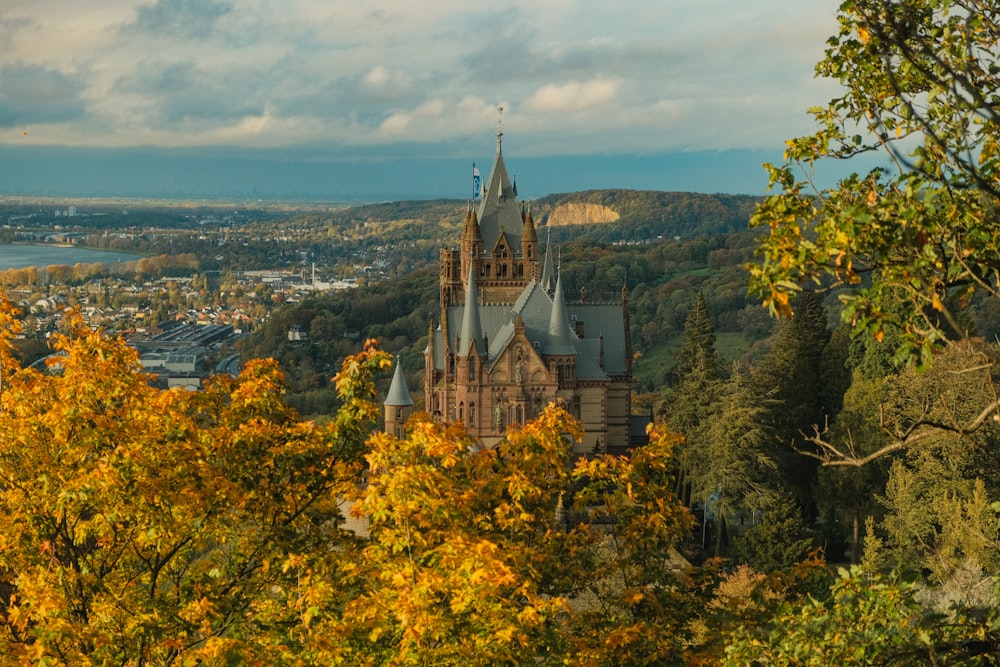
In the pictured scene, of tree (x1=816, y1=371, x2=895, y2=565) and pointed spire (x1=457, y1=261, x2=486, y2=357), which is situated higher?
pointed spire (x1=457, y1=261, x2=486, y2=357)

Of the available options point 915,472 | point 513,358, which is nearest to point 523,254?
point 513,358

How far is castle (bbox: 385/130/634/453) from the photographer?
48.0m

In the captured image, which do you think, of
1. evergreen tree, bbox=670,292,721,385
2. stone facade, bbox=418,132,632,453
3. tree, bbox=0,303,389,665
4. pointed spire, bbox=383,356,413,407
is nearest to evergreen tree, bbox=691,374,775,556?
stone facade, bbox=418,132,632,453

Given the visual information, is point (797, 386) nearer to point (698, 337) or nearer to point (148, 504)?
point (698, 337)

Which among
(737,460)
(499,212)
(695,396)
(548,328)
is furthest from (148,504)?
(499,212)

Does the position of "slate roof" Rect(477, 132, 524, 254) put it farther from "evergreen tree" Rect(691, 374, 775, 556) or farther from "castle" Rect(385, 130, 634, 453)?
"evergreen tree" Rect(691, 374, 775, 556)

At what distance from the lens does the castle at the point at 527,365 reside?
158ft

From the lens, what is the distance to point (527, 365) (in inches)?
1890

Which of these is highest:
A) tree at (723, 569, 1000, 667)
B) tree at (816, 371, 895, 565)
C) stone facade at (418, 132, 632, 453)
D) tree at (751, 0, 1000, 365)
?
tree at (751, 0, 1000, 365)

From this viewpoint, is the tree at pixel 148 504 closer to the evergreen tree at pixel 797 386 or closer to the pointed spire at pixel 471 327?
the pointed spire at pixel 471 327

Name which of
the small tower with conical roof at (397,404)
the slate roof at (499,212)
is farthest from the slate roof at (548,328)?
the slate roof at (499,212)

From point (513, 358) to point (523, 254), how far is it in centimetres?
1074

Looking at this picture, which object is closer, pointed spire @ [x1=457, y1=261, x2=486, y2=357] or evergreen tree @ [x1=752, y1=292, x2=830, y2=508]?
evergreen tree @ [x1=752, y1=292, x2=830, y2=508]

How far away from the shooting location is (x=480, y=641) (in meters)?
13.4
